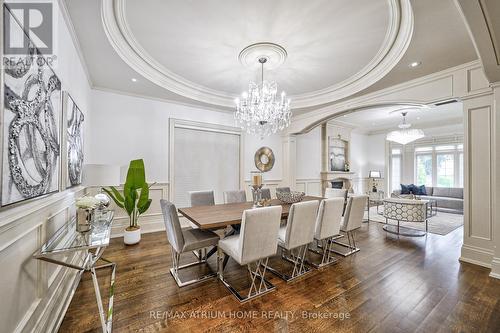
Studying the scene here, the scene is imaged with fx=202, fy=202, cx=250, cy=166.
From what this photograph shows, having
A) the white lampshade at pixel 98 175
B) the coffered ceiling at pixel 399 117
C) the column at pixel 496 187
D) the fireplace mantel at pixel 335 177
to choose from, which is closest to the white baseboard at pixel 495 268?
the column at pixel 496 187

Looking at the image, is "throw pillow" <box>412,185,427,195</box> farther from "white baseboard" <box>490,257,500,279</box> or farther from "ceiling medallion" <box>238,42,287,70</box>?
"ceiling medallion" <box>238,42,287,70</box>

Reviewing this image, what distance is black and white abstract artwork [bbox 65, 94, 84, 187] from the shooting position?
6.97 feet

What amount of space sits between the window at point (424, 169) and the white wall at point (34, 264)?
1018 cm

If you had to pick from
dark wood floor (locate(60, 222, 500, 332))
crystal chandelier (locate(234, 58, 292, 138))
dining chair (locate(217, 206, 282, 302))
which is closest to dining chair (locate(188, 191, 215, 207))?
dark wood floor (locate(60, 222, 500, 332))

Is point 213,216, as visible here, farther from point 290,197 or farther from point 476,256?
point 476,256

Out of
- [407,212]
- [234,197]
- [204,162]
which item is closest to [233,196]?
[234,197]

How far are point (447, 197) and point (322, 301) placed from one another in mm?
7215

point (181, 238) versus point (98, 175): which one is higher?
point (98, 175)

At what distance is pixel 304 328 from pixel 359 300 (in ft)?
2.40

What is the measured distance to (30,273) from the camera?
1.29 m

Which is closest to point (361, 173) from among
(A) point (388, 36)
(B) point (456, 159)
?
(B) point (456, 159)

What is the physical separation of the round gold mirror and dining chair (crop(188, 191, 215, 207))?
87.5 inches

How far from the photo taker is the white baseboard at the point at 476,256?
2.72 meters

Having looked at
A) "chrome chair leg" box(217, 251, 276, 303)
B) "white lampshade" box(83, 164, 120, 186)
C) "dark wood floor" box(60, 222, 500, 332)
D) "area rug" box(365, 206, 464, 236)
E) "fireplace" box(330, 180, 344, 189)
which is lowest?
"area rug" box(365, 206, 464, 236)
